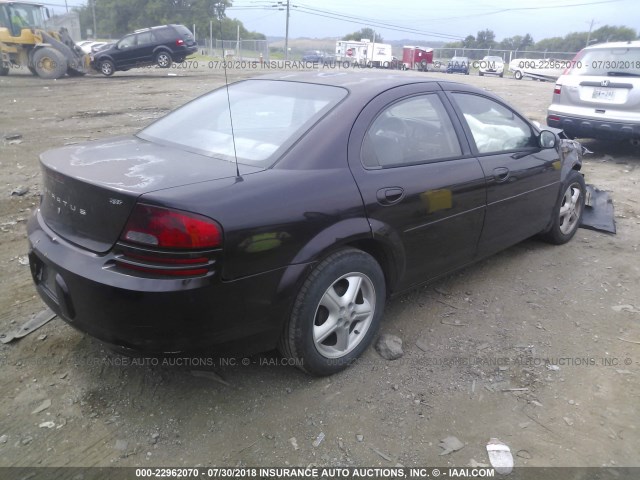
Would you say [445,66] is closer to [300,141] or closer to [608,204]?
[608,204]

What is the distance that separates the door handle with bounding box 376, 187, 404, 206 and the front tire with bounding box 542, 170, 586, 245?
7.43 feet

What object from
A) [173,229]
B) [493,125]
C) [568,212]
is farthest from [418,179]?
[568,212]

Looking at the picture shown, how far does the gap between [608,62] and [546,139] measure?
488cm

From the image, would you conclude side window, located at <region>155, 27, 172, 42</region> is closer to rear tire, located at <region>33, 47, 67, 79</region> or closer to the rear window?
the rear window

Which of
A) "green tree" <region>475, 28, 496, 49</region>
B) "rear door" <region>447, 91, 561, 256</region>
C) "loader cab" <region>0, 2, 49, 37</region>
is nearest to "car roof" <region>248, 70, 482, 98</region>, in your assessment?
"rear door" <region>447, 91, 561, 256</region>

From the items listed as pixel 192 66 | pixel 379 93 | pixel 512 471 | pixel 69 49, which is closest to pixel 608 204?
pixel 379 93

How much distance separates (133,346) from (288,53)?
4531 cm

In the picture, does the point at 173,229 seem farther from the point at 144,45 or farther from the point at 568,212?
the point at 144,45

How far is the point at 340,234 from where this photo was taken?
8.61ft

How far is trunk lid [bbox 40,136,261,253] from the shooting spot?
2.27 meters

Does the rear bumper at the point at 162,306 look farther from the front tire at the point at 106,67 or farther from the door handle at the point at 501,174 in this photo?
the front tire at the point at 106,67

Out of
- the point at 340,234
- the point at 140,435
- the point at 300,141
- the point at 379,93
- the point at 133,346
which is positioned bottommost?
the point at 140,435

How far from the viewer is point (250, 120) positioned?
3090mm

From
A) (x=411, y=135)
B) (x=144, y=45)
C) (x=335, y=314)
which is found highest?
(x=144, y=45)
